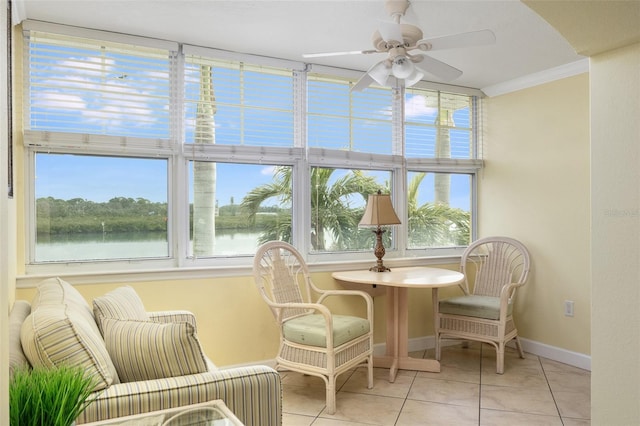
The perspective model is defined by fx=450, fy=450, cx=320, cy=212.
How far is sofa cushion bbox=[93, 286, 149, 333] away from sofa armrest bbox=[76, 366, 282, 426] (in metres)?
0.41

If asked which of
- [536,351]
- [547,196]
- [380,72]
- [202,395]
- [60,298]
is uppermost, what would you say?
[380,72]

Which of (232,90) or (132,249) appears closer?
(132,249)

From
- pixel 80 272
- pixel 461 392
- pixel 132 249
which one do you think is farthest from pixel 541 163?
pixel 80 272

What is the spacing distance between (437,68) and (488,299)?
2115mm

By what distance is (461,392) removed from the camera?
10.3 feet

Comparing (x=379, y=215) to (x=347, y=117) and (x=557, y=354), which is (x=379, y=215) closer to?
(x=347, y=117)

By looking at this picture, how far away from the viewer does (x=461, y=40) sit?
7.50 ft

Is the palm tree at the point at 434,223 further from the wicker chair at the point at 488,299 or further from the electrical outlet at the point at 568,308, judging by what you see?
the electrical outlet at the point at 568,308

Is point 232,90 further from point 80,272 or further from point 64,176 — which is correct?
point 80,272

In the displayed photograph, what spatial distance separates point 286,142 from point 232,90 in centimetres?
59

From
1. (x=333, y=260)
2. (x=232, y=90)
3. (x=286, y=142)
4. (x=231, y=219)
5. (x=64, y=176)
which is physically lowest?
(x=333, y=260)

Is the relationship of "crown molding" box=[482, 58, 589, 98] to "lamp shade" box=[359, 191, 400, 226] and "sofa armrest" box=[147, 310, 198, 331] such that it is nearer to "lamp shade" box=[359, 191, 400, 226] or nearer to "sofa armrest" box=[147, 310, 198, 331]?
"lamp shade" box=[359, 191, 400, 226]

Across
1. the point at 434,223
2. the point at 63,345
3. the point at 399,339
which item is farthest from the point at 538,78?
the point at 63,345

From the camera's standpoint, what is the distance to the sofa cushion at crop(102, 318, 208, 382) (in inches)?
63.8
